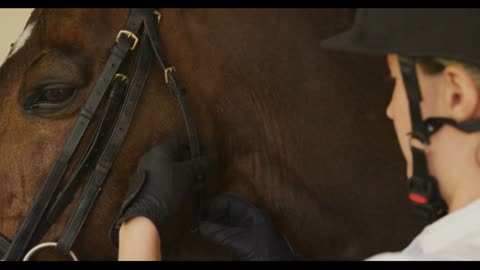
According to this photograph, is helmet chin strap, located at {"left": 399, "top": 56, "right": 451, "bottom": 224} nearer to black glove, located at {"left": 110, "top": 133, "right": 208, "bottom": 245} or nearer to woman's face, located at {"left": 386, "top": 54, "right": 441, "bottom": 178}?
woman's face, located at {"left": 386, "top": 54, "right": 441, "bottom": 178}

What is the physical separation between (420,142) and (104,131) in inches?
27.9

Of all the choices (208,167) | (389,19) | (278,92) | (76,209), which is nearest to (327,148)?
(278,92)

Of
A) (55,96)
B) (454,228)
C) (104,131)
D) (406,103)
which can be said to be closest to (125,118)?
(104,131)

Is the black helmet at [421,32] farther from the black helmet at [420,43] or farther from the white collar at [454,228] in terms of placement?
the white collar at [454,228]

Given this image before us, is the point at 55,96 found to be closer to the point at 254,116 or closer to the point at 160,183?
the point at 160,183

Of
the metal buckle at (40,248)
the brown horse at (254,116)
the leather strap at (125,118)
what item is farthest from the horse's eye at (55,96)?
the metal buckle at (40,248)

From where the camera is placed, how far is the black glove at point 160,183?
44.1 inches

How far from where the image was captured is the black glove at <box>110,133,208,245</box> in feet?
3.68

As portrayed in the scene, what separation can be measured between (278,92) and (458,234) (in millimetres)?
569

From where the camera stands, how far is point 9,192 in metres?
1.28

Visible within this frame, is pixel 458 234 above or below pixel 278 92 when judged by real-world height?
below

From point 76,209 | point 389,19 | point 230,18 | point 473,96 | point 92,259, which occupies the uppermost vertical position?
point 230,18

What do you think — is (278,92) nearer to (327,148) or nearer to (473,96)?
(327,148)

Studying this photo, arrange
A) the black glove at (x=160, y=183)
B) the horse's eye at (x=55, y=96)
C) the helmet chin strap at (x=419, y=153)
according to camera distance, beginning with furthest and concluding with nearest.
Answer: the horse's eye at (x=55, y=96), the black glove at (x=160, y=183), the helmet chin strap at (x=419, y=153)
